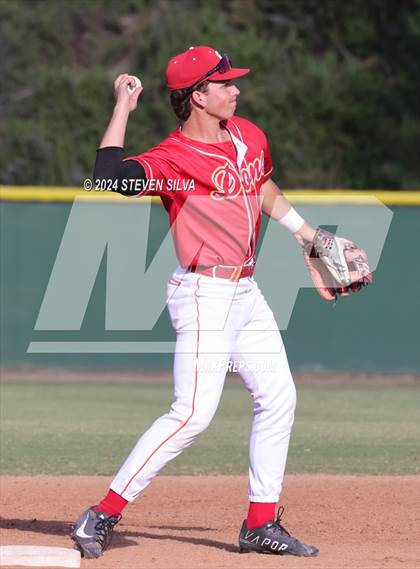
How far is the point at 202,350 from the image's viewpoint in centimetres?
475

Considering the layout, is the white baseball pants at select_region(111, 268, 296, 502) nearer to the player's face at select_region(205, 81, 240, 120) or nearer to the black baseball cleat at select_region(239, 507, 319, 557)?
the black baseball cleat at select_region(239, 507, 319, 557)

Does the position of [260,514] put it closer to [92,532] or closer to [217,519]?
[92,532]

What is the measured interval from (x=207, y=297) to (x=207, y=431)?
4.68 m

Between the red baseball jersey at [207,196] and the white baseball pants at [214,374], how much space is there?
0.11 metres

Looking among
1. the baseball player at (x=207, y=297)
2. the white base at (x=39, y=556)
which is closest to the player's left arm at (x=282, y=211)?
the baseball player at (x=207, y=297)

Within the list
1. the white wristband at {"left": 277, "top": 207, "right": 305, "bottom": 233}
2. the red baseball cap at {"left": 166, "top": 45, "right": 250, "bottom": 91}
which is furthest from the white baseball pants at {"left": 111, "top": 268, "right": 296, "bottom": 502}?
the red baseball cap at {"left": 166, "top": 45, "right": 250, "bottom": 91}

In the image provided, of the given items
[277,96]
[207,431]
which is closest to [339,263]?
[207,431]

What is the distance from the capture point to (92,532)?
4.79 m

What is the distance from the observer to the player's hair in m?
4.80

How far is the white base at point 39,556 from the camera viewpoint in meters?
4.59

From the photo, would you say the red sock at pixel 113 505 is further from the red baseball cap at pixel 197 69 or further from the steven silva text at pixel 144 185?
the red baseball cap at pixel 197 69

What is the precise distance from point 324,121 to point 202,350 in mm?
16682

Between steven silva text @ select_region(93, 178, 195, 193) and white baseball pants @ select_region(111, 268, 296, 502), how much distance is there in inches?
14.4

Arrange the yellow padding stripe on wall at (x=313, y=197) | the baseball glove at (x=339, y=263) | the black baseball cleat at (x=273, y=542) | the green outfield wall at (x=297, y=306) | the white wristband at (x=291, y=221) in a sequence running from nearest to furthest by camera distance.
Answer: the black baseball cleat at (x=273, y=542)
the baseball glove at (x=339, y=263)
the white wristband at (x=291, y=221)
the yellow padding stripe on wall at (x=313, y=197)
the green outfield wall at (x=297, y=306)
